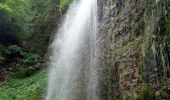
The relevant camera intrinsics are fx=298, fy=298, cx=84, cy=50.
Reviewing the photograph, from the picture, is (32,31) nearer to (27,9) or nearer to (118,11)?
(27,9)

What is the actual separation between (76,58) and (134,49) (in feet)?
13.4

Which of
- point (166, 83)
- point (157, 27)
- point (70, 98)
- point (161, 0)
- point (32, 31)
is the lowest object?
point (70, 98)

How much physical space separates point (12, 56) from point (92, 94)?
22.5 feet

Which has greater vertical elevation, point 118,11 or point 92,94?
point 118,11

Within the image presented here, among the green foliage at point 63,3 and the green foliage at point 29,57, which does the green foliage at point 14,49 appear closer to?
the green foliage at point 29,57

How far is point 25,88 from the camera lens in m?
11.5

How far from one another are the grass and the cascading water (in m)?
0.33

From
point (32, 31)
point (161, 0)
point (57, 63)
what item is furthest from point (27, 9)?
point (161, 0)

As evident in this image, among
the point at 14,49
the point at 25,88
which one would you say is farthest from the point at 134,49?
the point at 14,49

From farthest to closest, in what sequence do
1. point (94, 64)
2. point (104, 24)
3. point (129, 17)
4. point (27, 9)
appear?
point (27, 9)
point (94, 64)
point (104, 24)
point (129, 17)

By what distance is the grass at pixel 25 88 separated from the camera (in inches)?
423

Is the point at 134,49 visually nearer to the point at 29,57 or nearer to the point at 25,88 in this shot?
the point at 25,88

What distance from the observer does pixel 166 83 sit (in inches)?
198

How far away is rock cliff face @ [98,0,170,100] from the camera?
518cm
